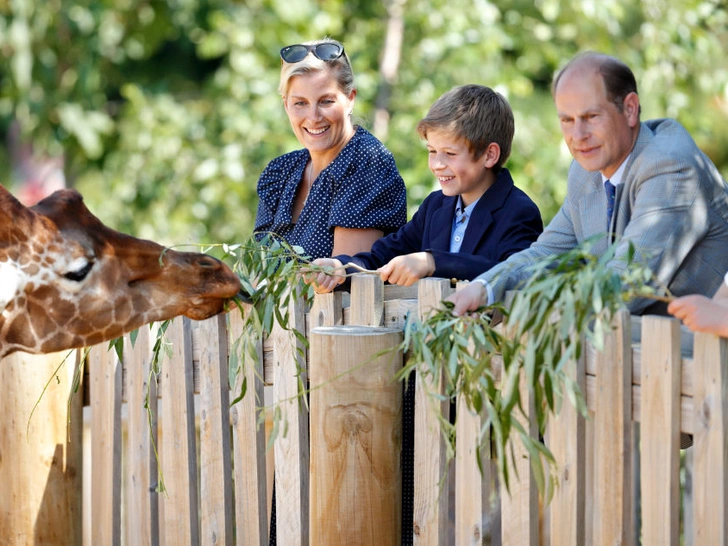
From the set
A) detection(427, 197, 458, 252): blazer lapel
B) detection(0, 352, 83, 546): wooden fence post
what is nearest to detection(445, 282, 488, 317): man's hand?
detection(427, 197, 458, 252): blazer lapel

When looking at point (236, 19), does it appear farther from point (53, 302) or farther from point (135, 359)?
point (53, 302)

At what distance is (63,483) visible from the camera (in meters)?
4.09

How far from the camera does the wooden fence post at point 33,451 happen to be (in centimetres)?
399

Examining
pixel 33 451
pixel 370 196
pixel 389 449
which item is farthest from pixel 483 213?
pixel 33 451

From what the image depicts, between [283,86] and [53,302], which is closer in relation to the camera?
[53,302]

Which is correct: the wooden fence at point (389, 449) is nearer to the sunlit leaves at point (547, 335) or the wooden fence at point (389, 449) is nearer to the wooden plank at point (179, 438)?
the wooden plank at point (179, 438)

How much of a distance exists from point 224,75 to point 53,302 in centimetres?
573

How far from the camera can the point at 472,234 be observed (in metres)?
3.35

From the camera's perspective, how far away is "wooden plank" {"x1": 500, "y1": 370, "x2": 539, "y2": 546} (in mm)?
2682

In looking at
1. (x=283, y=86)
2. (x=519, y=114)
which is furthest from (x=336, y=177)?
(x=519, y=114)

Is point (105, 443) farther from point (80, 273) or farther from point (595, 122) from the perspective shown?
point (595, 122)

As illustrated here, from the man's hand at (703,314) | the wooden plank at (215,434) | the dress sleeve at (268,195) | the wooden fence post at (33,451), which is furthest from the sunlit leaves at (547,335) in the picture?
the wooden fence post at (33,451)

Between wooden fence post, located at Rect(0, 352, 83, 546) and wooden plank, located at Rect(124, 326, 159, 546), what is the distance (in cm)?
27

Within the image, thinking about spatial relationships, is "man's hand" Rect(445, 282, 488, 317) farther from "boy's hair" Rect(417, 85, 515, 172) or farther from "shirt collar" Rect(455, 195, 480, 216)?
"boy's hair" Rect(417, 85, 515, 172)
